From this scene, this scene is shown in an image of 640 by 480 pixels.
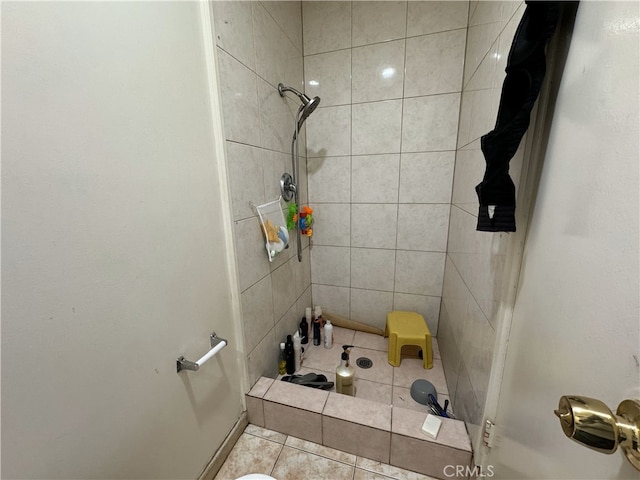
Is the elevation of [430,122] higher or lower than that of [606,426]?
higher

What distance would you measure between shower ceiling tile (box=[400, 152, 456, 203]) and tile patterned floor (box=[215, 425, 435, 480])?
4.60ft

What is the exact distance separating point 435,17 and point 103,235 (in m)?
1.86

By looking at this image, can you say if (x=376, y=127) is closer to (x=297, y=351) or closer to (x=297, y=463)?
(x=297, y=351)

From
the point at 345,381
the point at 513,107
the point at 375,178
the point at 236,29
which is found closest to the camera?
the point at 513,107

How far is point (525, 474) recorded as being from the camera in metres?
0.60

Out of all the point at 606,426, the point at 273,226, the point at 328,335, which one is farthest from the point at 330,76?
the point at 606,426

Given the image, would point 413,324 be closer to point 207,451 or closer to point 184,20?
point 207,451

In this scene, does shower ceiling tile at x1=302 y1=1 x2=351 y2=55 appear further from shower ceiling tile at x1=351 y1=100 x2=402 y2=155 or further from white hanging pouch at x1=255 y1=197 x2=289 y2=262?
white hanging pouch at x1=255 y1=197 x2=289 y2=262

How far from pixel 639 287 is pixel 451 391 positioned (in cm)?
129

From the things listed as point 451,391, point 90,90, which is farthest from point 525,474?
point 90,90

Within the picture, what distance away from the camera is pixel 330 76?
1591 mm

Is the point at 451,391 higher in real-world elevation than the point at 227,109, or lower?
lower

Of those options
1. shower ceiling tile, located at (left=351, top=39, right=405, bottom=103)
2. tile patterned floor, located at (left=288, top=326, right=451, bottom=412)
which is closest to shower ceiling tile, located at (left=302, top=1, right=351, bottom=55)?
shower ceiling tile, located at (left=351, top=39, right=405, bottom=103)

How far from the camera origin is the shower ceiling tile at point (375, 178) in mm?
1615
